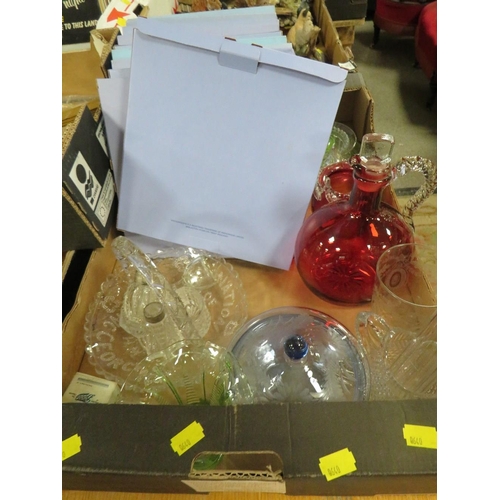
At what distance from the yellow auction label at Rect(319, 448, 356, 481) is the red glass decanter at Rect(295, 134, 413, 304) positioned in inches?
12.0

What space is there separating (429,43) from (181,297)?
168cm

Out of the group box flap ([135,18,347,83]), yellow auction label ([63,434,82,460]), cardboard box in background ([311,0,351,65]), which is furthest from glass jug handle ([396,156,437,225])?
yellow auction label ([63,434,82,460])

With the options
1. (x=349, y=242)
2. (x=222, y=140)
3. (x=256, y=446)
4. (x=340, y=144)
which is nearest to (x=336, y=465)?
(x=256, y=446)

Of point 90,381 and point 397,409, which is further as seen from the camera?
point 90,381

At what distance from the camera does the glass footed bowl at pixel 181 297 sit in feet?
2.07

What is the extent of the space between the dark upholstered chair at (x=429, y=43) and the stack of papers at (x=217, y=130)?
4.28ft

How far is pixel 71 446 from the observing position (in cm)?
43

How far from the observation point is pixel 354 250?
0.66 metres

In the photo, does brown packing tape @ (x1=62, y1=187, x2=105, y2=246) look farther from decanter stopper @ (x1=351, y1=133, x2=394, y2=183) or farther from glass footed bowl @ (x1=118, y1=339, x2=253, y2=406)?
decanter stopper @ (x1=351, y1=133, x2=394, y2=183)

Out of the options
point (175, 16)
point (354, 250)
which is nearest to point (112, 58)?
point (175, 16)

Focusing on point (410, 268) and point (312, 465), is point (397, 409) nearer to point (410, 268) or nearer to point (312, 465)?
point (312, 465)

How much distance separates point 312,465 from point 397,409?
4.1 inches

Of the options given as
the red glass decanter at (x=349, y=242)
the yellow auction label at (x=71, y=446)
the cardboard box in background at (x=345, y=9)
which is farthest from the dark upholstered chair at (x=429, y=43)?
the yellow auction label at (x=71, y=446)

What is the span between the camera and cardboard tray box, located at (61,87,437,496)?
410 millimetres
